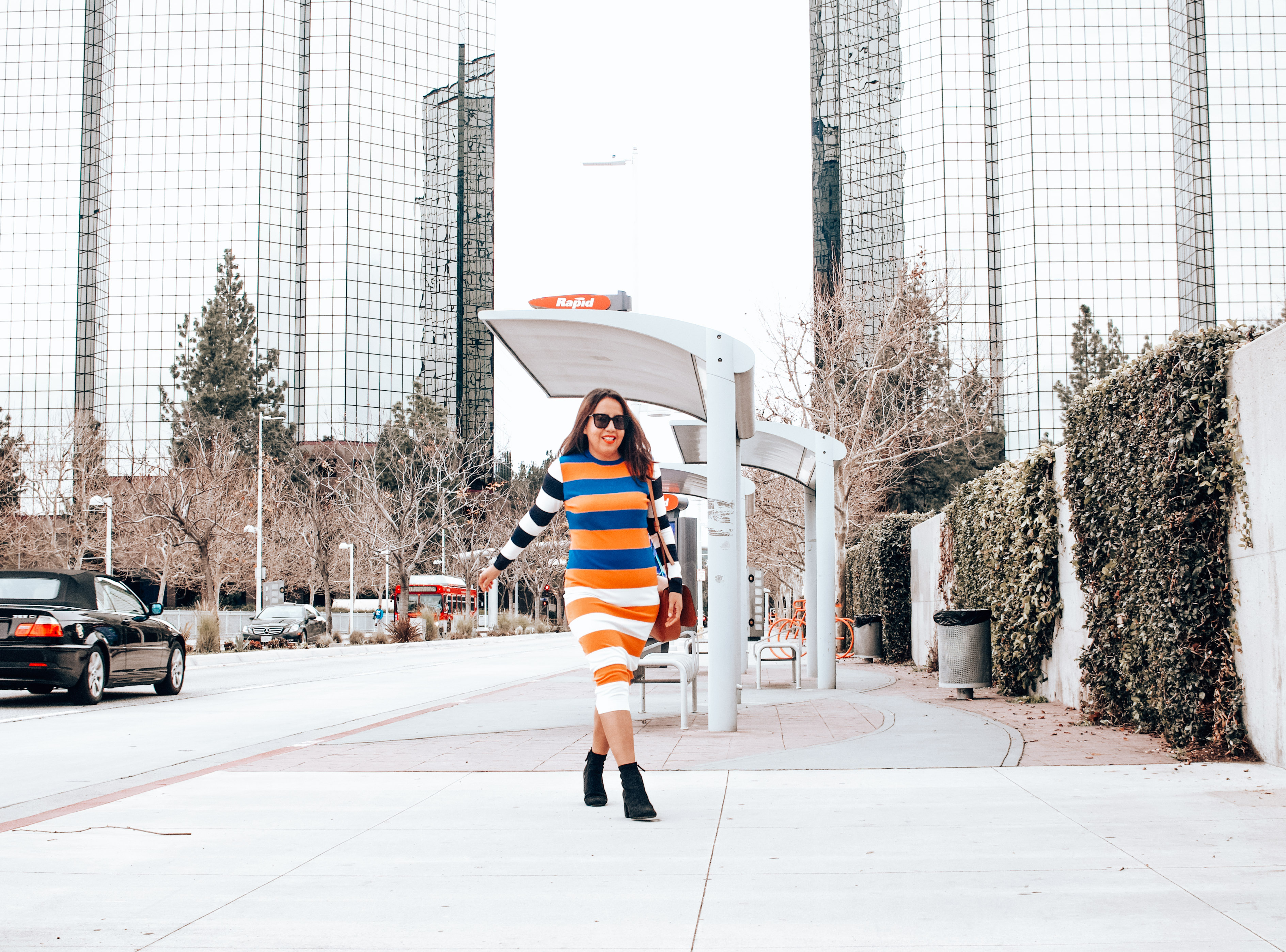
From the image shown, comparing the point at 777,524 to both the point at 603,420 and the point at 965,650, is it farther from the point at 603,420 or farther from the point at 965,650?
the point at 603,420

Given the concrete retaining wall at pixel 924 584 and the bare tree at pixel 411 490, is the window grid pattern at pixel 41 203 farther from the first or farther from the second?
the concrete retaining wall at pixel 924 584

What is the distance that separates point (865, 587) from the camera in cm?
2370

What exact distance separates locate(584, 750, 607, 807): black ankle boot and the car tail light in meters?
9.96

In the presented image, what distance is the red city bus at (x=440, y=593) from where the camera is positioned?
6425cm

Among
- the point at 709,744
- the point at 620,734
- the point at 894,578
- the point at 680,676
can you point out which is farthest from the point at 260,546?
the point at 620,734

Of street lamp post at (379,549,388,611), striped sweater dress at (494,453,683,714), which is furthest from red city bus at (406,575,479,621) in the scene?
striped sweater dress at (494,453,683,714)

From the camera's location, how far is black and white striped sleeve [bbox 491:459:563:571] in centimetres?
588

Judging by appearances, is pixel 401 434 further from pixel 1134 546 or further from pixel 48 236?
pixel 1134 546

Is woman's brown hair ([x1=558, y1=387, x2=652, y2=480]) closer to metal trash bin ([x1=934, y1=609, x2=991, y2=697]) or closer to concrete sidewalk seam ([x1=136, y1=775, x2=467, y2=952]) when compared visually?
concrete sidewalk seam ([x1=136, y1=775, x2=467, y2=952])

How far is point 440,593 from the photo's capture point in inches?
2638

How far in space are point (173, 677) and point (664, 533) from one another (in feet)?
41.0

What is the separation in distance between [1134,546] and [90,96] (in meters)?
117

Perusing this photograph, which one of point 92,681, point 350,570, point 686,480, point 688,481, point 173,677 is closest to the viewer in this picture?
point 92,681

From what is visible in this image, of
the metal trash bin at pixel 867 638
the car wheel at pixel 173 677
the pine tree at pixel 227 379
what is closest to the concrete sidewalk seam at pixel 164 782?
the car wheel at pixel 173 677
